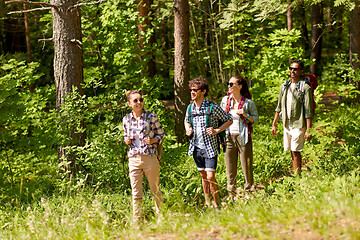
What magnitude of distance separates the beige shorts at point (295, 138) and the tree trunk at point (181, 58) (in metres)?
3.32

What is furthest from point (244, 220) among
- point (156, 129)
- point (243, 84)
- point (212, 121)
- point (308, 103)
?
point (308, 103)

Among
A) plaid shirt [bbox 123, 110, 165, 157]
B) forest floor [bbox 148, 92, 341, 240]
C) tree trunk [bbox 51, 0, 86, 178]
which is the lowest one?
forest floor [bbox 148, 92, 341, 240]

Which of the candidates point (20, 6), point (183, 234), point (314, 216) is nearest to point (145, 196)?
point (183, 234)

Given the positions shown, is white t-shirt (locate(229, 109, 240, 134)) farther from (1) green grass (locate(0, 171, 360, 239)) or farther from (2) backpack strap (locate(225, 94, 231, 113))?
(1) green grass (locate(0, 171, 360, 239))

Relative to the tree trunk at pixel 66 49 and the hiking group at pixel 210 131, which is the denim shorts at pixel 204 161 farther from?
the tree trunk at pixel 66 49

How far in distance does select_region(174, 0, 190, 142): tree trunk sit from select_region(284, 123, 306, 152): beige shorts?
332 centimetres

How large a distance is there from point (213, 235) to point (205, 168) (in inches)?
62.7

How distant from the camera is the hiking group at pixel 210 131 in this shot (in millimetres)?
5062

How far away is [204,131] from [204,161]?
0.47 metres

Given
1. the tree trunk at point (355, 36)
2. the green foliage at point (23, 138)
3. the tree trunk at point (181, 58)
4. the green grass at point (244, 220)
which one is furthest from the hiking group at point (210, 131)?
the tree trunk at point (355, 36)

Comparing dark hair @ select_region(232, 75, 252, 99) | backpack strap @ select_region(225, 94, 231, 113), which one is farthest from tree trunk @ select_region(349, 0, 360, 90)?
backpack strap @ select_region(225, 94, 231, 113)

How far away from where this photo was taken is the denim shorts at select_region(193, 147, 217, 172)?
5.16 metres

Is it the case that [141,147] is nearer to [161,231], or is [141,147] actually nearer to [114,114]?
[161,231]

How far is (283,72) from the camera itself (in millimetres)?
9180
